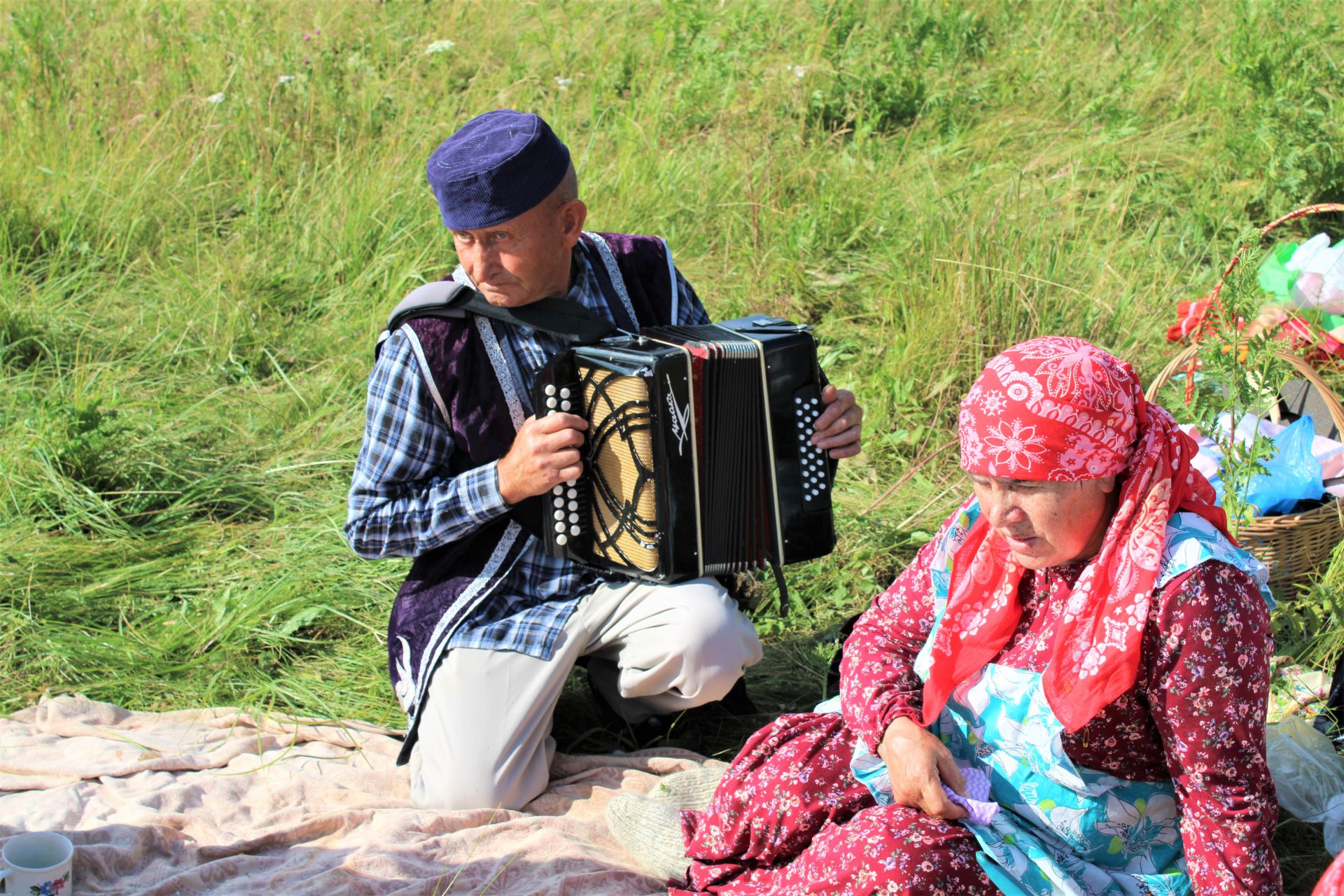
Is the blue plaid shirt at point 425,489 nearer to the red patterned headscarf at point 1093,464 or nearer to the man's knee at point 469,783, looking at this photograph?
the man's knee at point 469,783

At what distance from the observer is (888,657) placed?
269 cm

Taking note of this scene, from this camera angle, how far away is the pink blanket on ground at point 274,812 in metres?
3.06

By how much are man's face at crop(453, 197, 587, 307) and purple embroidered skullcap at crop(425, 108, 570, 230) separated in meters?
0.04

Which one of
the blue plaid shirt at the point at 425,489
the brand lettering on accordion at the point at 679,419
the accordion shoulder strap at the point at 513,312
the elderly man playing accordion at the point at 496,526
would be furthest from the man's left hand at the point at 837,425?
the blue plaid shirt at the point at 425,489

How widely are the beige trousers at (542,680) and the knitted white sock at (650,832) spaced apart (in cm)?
32

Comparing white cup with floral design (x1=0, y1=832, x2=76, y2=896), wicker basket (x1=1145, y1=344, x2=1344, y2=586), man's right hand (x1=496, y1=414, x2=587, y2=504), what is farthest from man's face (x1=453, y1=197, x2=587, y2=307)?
wicker basket (x1=1145, y1=344, x2=1344, y2=586)

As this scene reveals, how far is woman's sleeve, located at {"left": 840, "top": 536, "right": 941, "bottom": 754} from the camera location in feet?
8.48

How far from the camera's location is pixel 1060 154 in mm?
6488

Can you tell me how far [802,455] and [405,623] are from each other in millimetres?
1212

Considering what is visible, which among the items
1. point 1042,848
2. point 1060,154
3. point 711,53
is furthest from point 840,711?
point 711,53

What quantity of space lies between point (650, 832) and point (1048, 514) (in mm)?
1392

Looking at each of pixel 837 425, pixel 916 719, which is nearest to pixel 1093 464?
pixel 916 719

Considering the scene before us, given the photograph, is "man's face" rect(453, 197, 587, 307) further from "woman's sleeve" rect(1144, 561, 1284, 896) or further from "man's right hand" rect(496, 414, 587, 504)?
"woman's sleeve" rect(1144, 561, 1284, 896)

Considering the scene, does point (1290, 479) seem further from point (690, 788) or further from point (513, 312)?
point (513, 312)
